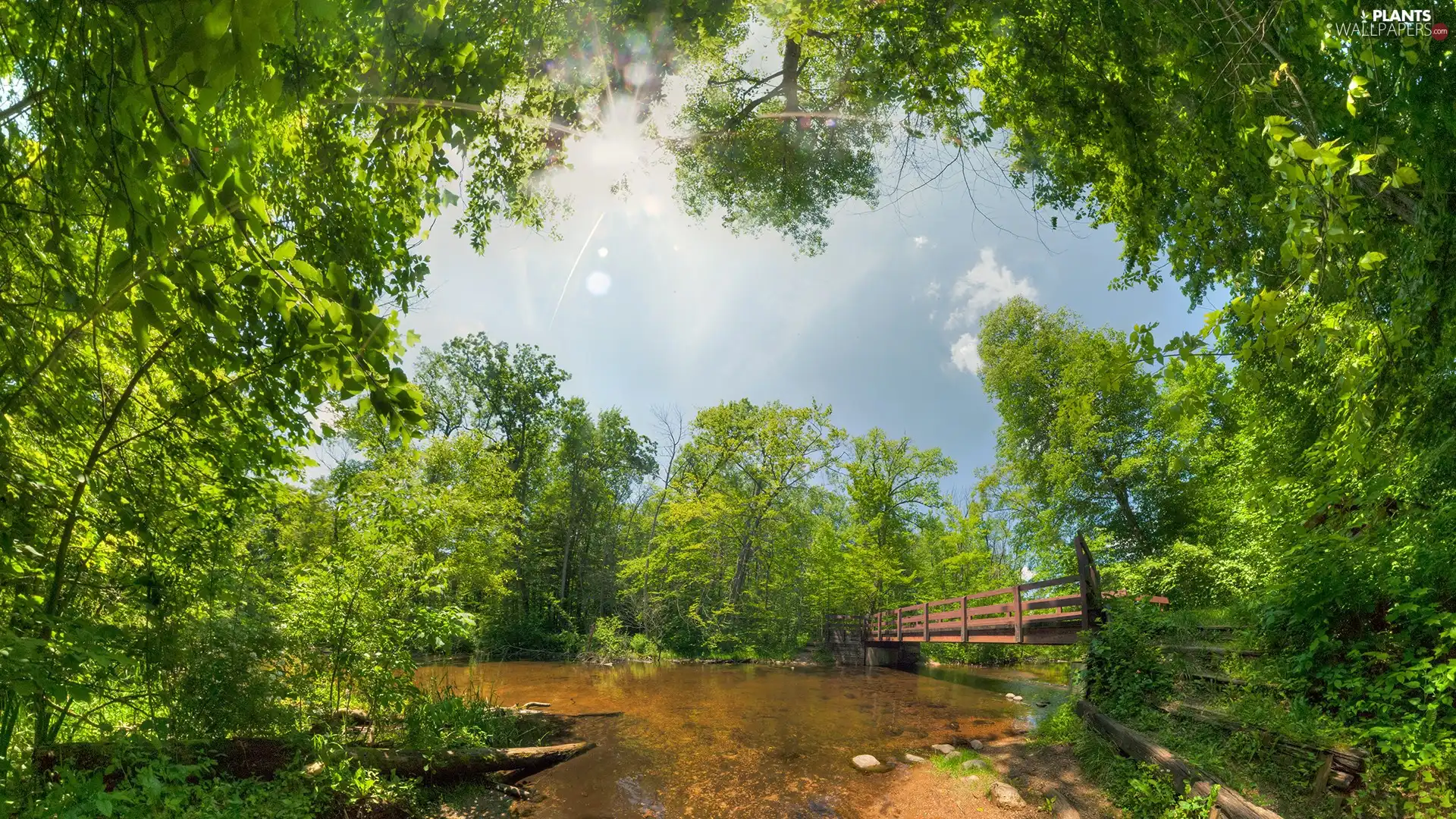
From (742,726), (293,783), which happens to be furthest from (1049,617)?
(293,783)

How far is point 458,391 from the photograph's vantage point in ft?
92.8

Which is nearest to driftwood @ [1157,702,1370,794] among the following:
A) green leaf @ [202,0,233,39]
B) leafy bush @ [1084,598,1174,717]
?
leafy bush @ [1084,598,1174,717]

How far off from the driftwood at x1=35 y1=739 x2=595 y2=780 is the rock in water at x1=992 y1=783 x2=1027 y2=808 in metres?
4.99

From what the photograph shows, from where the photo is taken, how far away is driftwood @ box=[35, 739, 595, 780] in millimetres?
3414

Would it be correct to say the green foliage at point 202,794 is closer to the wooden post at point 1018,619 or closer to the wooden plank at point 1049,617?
the wooden plank at point 1049,617

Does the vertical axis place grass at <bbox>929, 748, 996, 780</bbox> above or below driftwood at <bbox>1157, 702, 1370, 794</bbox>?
below

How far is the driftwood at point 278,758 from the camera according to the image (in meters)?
3.41

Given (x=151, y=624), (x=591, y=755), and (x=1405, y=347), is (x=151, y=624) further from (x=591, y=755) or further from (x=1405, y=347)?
(x=1405, y=347)

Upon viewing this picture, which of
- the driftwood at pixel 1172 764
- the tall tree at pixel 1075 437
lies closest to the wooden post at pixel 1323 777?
the driftwood at pixel 1172 764

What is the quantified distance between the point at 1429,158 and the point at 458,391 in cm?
3053

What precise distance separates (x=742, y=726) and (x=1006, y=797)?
15.3ft

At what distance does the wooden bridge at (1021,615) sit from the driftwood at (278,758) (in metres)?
7.53

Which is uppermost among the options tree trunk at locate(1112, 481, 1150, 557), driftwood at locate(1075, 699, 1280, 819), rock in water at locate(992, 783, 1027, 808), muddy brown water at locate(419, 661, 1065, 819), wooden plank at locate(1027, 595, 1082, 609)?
tree trunk at locate(1112, 481, 1150, 557)

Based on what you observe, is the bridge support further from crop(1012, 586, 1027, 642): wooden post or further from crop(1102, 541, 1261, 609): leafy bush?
crop(1012, 586, 1027, 642): wooden post
